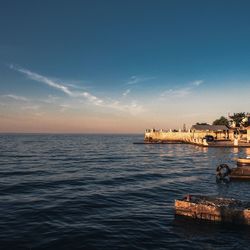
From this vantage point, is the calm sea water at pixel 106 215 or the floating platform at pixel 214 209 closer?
the calm sea water at pixel 106 215

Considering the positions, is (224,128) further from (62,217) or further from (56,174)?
(62,217)

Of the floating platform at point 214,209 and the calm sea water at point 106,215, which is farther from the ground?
the floating platform at point 214,209

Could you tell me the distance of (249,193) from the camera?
27172 mm

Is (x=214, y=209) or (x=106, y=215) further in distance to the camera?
(x=106, y=215)

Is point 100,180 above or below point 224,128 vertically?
below

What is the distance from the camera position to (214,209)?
58.9 ft

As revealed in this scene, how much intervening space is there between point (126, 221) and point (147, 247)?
4.02 meters

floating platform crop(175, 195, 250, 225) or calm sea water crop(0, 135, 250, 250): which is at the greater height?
floating platform crop(175, 195, 250, 225)

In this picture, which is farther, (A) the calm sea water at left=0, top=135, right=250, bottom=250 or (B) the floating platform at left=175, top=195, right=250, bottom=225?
(B) the floating platform at left=175, top=195, right=250, bottom=225

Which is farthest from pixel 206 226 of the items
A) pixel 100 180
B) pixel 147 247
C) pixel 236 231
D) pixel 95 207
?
pixel 100 180

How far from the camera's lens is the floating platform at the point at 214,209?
56.6ft

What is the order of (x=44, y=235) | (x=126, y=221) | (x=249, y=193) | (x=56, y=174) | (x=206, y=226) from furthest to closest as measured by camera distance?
(x=56, y=174) → (x=249, y=193) → (x=126, y=221) → (x=206, y=226) → (x=44, y=235)

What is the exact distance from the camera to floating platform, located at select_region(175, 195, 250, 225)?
1727cm

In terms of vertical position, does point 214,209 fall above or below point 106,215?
above
